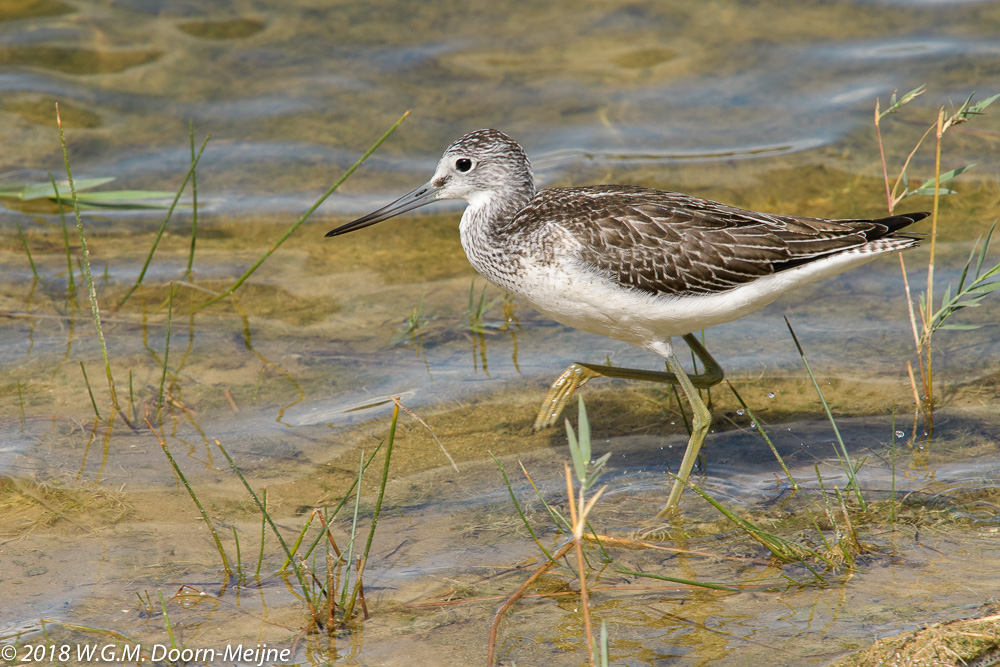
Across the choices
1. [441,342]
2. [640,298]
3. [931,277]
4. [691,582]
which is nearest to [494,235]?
[640,298]

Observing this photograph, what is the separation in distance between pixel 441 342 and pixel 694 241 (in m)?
2.06

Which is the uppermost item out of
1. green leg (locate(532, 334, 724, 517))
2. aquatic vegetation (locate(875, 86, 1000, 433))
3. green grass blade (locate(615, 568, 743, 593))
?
aquatic vegetation (locate(875, 86, 1000, 433))

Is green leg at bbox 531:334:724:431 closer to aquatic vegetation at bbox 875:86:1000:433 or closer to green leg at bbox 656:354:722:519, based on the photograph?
green leg at bbox 656:354:722:519

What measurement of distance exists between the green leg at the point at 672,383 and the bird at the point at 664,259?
1 cm

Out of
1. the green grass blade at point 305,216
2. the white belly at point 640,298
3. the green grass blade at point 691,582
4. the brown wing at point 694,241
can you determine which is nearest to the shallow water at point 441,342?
the green grass blade at point 691,582

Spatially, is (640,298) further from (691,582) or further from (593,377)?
(691,582)

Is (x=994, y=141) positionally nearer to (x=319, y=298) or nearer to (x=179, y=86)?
(x=319, y=298)

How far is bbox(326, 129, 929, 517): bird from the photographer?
4965 millimetres

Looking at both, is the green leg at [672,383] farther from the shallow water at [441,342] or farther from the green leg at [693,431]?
the shallow water at [441,342]

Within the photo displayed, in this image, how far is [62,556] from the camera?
4203mm

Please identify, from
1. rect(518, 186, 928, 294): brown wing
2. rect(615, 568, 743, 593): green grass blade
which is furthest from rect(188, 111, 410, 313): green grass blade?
rect(615, 568, 743, 593): green grass blade

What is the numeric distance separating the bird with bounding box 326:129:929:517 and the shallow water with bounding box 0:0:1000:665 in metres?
0.80

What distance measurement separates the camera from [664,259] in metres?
5.01

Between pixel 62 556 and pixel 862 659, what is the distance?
3238mm
